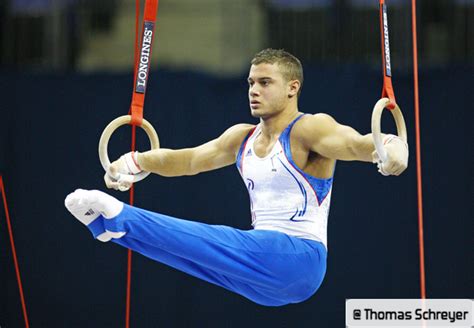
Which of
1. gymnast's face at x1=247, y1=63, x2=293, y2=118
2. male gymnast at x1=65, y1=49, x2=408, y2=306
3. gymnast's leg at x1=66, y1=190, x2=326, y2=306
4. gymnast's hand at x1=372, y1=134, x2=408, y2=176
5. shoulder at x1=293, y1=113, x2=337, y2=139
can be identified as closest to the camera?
gymnast's hand at x1=372, y1=134, x2=408, y2=176

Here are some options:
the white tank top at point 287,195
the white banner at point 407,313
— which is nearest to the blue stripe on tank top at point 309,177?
the white tank top at point 287,195

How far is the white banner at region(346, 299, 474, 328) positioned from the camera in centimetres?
385

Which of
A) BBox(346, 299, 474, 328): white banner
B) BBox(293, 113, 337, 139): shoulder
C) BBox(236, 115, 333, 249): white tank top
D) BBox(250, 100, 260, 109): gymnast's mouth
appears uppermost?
BBox(250, 100, 260, 109): gymnast's mouth

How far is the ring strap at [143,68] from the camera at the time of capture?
382 cm

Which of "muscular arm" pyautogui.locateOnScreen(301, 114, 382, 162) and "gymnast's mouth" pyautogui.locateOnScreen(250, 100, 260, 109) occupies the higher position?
"gymnast's mouth" pyautogui.locateOnScreen(250, 100, 260, 109)

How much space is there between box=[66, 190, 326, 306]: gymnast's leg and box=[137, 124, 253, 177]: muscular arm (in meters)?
0.59

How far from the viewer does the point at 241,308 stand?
19.7 feet

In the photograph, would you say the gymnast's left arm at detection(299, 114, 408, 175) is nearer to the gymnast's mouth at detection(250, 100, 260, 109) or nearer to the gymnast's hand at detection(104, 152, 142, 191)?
the gymnast's mouth at detection(250, 100, 260, 109)

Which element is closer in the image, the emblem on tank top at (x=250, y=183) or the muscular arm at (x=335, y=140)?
the muscular arm at (x=335, y=140)

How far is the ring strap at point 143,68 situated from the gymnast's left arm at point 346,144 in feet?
2.57

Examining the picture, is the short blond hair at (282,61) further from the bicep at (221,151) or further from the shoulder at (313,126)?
the bicep at (221,151)

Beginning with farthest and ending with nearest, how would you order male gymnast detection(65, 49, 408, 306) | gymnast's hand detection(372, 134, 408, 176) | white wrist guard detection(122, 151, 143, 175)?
white wrist guard detection(122, 151, 143, 175) < male gymnast detection(65, 49, 408, 306) < gymnast's hand detection(372, 134, 408, 176)

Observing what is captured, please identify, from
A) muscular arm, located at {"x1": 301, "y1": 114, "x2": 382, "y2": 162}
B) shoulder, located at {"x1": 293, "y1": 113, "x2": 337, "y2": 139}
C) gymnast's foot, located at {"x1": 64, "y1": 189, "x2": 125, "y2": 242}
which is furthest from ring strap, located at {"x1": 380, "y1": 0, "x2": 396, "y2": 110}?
gymnast's foot, located at {"x1": 64, "y1": 189, "x2": 125, "y2": 242}

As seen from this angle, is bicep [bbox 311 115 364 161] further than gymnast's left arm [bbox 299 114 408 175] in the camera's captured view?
Yes
